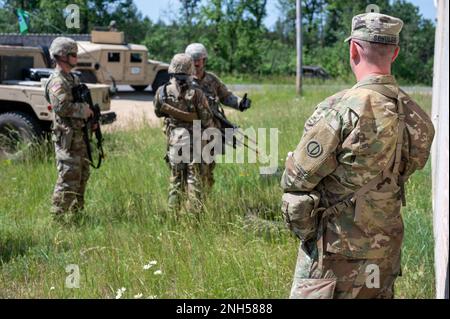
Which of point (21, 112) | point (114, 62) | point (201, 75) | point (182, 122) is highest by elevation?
point (114, 62)

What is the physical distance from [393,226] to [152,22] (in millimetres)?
38274

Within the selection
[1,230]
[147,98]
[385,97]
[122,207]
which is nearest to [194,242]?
[122,207]

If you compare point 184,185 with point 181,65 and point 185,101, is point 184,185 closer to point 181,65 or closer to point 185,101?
point 185,101

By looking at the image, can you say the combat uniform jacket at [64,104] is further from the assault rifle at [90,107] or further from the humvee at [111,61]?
the humvee at [111,61]

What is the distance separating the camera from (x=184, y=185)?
5.12 metres

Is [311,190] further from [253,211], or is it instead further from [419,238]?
[253,211]

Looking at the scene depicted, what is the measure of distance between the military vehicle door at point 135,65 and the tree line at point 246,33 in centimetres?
1328

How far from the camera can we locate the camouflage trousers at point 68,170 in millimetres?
5117

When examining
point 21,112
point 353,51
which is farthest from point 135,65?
point 353,51

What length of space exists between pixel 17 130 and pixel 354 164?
6.14 meters

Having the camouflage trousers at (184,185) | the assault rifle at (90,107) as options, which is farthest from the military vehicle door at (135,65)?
the camouflage trousers at (184,185)

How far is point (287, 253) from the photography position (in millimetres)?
3895

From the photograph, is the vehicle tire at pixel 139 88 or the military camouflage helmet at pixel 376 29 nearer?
the military camouflage helmet at pixel 376 29
